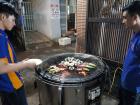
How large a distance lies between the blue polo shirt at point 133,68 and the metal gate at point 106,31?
1.43 m

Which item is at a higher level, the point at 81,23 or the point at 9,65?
the point at 81,23

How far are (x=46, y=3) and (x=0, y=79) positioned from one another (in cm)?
829

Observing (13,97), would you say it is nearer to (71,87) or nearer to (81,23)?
(71,87)

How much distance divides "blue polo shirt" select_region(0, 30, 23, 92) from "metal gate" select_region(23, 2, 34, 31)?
8623mm

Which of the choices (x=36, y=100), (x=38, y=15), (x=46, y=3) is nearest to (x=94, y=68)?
(x=36, y=100)

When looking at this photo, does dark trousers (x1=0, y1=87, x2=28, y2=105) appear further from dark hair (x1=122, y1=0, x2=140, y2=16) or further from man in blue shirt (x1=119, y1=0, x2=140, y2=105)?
dark hair (x1=122, y1=0, x2=140, y2=16)

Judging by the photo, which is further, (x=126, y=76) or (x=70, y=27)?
(x=70, y=27)

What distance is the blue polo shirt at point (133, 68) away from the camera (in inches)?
93.0

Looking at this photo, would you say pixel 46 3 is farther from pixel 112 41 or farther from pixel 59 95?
pixel 59 95

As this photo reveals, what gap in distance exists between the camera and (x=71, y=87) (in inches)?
101

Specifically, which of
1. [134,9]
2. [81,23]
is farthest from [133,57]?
[81,23]

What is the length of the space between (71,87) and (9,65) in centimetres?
93

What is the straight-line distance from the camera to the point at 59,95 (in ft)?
8.69

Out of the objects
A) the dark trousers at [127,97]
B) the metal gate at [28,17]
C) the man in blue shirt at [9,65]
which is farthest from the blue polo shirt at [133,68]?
the metal gate at [28,17]
